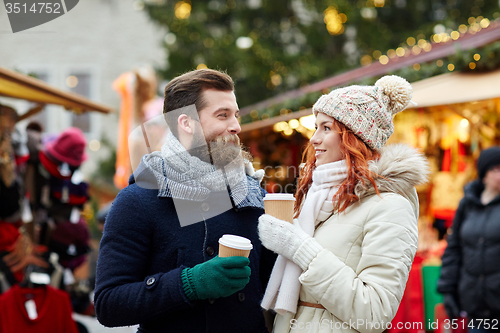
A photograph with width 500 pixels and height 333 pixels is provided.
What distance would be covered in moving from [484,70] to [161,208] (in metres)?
4.13

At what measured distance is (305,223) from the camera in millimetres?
2043

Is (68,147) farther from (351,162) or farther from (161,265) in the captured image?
(351,162)

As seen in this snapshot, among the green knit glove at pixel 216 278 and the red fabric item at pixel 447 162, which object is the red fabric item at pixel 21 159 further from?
the red fabric item at pixel 447 162

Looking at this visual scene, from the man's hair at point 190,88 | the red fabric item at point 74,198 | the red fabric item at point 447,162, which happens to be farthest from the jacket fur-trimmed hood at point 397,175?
the red fabric item at point 447,162

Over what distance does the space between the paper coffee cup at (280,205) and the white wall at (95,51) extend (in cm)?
1280

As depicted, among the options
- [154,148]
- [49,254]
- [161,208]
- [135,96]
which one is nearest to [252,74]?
[135,96]

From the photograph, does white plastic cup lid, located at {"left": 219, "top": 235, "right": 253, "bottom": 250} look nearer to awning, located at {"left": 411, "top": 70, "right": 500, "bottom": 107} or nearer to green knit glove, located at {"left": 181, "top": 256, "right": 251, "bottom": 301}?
green knit glove, located at {"left": 181, "top": 256, "right": 251, "bottom": 301}

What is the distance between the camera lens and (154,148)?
8.73ft

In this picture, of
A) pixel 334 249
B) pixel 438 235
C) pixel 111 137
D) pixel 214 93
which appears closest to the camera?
pixel 334 249

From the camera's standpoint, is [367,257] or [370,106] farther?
[370,106]

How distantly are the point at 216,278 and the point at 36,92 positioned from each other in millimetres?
2927

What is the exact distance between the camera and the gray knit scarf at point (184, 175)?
6.48 ft

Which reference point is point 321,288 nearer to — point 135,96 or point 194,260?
point 194,260
